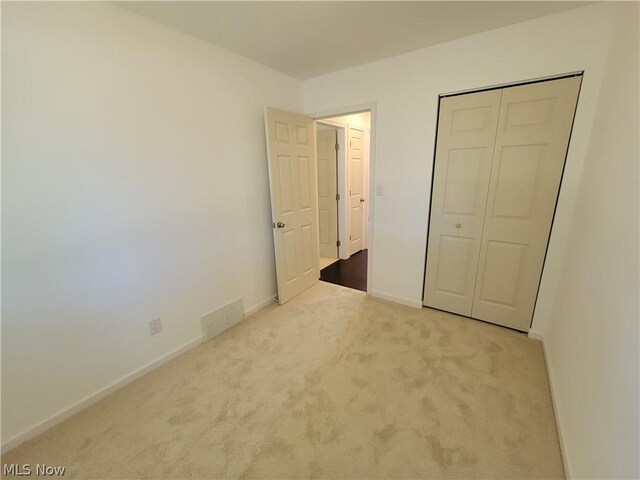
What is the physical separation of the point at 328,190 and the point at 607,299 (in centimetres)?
330

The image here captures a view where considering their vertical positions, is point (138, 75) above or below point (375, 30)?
below

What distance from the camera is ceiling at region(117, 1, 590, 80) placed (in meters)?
1.62

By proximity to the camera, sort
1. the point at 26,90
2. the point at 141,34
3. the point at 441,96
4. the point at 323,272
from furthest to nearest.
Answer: the point at 323,272, the point at 441,96, the point at 141,34, the point at 26,90

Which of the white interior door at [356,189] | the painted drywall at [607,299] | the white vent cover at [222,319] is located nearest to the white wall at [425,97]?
the painted drywall at [607,299]

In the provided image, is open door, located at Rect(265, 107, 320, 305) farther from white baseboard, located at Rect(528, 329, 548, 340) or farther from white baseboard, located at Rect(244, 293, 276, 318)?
white baseboard, located at Rect(528, 329, 548, 340)

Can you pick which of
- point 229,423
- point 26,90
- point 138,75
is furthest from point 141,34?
point 229,423

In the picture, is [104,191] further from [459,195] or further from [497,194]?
[497,194]

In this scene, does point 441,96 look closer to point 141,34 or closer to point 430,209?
point 430,209

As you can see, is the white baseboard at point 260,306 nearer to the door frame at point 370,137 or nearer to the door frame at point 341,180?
the door frame at point 370,137

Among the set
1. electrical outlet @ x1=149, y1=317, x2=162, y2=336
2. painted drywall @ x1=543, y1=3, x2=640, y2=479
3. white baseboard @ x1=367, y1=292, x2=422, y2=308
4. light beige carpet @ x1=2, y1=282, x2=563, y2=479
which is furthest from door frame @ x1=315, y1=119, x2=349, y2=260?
electrical outlet @ x1=149, y1=317, x2=162, y2=336

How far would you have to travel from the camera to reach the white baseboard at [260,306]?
8.70 ft

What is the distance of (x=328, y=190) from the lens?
161 inches

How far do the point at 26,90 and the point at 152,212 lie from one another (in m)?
0.81

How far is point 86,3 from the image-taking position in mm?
A: 1460
